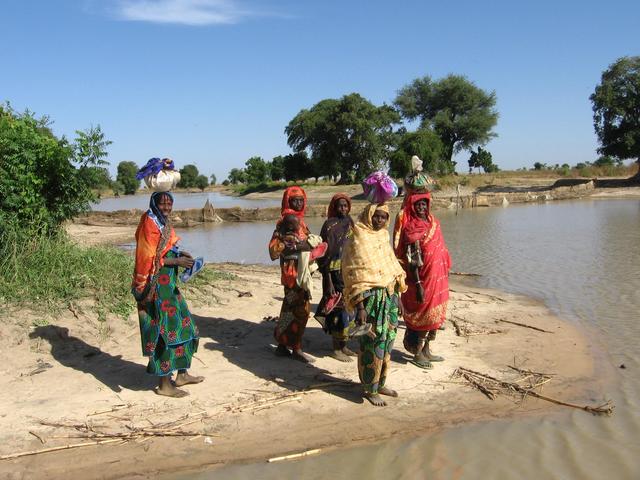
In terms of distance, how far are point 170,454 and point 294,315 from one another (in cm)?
188

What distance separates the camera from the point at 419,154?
4250 centimetres

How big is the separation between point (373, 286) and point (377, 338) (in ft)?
1.29

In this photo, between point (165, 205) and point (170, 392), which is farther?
point (170, 392)

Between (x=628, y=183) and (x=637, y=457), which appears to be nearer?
(x=637, y=457)

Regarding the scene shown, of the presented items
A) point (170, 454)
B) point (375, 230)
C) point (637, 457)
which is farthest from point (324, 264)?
point (637, 457)

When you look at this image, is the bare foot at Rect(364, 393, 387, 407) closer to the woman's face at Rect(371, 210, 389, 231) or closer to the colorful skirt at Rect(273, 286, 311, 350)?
the colorful skirt at Rect(273, 286, 311, 350)

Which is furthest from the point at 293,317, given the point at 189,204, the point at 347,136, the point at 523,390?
the point at 347,136

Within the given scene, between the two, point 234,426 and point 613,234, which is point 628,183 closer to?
point 613,234

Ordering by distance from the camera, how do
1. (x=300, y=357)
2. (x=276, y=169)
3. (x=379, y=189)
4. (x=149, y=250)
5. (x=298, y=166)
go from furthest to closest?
(x=276, y=169) → (x=298, y=166) → (x=300, y=357) → (x=379, y=189) → (x=149, y=250)

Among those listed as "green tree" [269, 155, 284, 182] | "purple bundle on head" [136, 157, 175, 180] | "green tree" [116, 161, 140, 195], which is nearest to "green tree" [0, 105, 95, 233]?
"purple bundle on head" [136, 157, 175, 180]

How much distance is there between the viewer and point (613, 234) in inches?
631

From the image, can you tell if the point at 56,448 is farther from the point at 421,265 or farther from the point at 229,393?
the point at 421,265

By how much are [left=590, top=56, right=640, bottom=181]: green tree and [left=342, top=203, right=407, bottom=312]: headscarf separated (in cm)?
3921

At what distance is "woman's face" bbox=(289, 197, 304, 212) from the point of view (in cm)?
526
